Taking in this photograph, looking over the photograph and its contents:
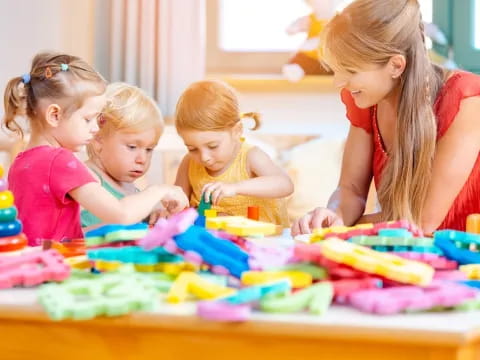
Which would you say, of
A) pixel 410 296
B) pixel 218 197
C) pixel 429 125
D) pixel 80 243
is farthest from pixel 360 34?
pixel 410 296

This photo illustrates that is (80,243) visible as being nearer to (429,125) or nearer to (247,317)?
(247,317)

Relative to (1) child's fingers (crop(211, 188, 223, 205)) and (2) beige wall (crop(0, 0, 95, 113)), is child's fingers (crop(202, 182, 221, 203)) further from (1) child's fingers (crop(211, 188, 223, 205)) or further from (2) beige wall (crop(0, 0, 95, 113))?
(2) beige wall (crop(0, 0, 95, 113))

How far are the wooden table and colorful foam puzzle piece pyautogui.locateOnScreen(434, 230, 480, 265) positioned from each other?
25 cm

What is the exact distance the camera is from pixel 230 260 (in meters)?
1.07

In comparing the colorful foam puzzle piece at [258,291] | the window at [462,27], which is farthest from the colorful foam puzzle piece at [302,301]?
the window at [462,27]

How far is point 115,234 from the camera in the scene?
112cm

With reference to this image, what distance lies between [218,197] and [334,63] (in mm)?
387

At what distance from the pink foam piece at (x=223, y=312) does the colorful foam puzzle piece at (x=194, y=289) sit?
6 centimetres

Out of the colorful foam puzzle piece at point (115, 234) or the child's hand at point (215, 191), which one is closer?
the colorful foam puzzle piece at point (115, 234)

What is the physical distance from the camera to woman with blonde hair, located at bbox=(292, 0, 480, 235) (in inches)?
65.1

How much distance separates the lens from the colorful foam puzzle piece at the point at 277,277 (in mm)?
967

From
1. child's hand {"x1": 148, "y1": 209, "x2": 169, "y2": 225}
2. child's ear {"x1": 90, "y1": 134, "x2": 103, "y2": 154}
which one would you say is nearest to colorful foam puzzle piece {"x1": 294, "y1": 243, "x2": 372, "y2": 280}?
child's hand {"x1": 148, "y1": 209, "x2": 169, "y2": 225}

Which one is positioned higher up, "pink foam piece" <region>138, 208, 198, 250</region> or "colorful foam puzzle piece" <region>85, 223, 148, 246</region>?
"pink foam piece" <region>138, 208, 198, 250</region>

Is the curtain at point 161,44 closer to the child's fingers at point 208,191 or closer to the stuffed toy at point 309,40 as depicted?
the stuffed toy at point 309,40
